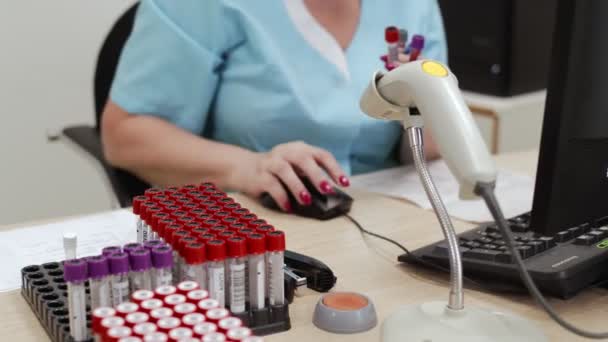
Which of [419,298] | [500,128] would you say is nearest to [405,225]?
[419,298]

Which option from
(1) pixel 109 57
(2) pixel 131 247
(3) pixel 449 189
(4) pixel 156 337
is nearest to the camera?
(4) pixel 156 337

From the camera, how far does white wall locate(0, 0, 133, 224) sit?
2164 mm

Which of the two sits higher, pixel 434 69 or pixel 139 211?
pixel 434 69

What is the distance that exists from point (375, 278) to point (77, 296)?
36 centimetres

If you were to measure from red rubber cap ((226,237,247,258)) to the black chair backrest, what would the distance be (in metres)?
0.92

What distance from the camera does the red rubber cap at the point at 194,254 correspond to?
0.77 m

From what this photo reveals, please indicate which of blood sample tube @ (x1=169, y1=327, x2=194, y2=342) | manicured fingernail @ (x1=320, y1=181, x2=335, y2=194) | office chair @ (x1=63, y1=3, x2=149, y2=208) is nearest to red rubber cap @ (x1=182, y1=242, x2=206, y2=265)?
blood sample tube @ (x1=169, y1=327, x2=194, y2=342)

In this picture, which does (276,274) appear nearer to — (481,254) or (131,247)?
(131,247)

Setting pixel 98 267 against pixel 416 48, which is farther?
pixel 416 48

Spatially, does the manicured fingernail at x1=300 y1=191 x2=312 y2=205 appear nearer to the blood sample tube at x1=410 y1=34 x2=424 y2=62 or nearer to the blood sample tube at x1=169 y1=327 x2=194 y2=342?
the blood sample tube at x1=410 y1=34 x2=424 y2=62

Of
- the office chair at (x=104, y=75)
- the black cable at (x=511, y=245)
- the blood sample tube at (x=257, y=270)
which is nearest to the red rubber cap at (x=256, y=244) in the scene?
the blood sample tube at (x=257, y=270)

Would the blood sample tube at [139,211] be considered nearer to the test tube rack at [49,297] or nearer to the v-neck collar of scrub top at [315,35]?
the test tube rack at [49,297]

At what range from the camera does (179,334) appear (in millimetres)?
665

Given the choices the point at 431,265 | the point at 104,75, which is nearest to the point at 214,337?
the point at 431,265
